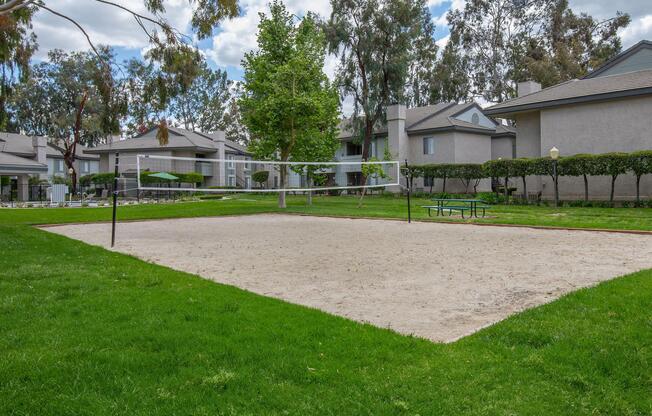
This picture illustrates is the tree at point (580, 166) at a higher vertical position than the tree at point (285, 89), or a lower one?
lower

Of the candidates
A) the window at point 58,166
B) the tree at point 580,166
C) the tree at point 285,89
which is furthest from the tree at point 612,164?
the window at point 58,166

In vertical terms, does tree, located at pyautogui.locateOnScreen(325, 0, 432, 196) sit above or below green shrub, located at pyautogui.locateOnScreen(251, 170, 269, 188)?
above

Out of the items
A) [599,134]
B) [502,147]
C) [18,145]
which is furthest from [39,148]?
[599,134]

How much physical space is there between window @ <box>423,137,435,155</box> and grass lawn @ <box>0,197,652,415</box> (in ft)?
106

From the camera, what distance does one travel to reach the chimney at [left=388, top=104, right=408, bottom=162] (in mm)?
37156

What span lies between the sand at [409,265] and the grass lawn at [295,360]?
1.94 ft

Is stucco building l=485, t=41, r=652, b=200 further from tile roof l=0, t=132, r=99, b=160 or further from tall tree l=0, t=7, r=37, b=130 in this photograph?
tile roof l=0, t=132, r=99, b=160

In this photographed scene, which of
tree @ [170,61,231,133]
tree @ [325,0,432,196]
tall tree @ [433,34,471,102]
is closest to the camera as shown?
tree @ [325,0,432,196]

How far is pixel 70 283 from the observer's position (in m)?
6.17

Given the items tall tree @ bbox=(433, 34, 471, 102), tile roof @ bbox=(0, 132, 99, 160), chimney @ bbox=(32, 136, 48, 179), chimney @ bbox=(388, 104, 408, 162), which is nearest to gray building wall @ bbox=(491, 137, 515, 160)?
chimney @ bbox=(388, 104, 408, 162)

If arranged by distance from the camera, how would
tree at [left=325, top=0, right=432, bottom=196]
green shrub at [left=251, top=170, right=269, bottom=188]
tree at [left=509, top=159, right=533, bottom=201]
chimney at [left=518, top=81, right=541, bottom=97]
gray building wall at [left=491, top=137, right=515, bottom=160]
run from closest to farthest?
tree at [left=509, top=159, right=533, bottom=201] < chimney at [left=518, top=81, right=541, bottom=97] < tree at [left=325, top=0, right=432, bottom=196] < gray building wall at [left=491, top=137, right=515, bottom=160] < green shrub at [left=251, top=170, right=269, bottom=188]

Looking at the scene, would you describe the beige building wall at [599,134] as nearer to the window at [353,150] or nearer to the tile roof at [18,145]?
the window at [353,150]

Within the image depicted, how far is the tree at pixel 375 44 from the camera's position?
36.3 meters

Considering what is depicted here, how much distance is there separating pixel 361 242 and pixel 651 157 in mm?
15110
